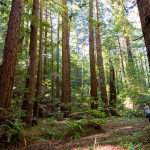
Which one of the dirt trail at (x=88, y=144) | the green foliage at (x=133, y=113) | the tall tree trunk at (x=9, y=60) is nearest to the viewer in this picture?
the dirt trail at (x=88, y=144)

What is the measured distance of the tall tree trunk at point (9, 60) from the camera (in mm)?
4961

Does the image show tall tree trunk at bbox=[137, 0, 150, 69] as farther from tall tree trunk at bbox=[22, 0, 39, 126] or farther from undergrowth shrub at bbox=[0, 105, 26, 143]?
tall tree trunk at bbox=[22, 0, 39, 126]

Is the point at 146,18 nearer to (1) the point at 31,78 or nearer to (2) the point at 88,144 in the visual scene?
(2) the point at 88,144

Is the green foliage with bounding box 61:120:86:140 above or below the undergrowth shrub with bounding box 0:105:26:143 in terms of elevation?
below

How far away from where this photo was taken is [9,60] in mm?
5203

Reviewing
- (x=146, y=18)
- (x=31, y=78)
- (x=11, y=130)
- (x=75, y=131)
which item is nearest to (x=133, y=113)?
(x=75, y=131)

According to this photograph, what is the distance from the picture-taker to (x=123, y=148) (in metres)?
3.02

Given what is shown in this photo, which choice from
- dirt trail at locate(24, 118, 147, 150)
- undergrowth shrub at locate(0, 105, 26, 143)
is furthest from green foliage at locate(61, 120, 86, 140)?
undergrowth shrub at locate(0, 105, 26, 143)

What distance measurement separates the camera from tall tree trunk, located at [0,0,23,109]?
4961mm

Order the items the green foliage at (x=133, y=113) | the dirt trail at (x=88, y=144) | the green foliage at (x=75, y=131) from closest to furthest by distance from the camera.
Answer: the dirt trail at (x=88, y=144) → the green foliage at (x=75, y=131) → the green foliage at (x=133, y=113)

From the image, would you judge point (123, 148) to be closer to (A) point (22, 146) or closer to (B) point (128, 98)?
(A) point (22, 146)

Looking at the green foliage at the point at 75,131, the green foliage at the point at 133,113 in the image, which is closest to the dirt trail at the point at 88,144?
the green foliage at the point at 75,131

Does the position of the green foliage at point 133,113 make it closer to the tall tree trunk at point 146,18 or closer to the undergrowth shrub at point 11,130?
the undergrowth shrub at point 11,130

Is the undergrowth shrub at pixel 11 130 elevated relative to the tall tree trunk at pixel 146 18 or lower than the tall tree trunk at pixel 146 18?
lower
